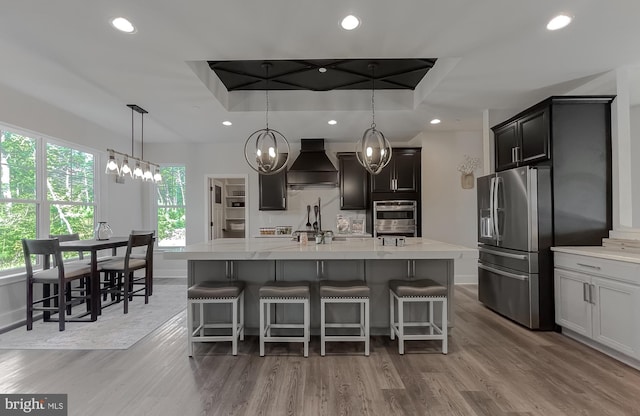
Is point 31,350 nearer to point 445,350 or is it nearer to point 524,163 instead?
point 445,350

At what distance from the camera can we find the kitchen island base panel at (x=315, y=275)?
3.12 meters

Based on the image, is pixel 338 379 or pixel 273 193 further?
pixel 273 193

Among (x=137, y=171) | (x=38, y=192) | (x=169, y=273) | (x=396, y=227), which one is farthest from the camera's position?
(x=169, y=273)

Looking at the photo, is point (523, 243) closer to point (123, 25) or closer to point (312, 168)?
point (312, 168)

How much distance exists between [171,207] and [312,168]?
2.93 metres

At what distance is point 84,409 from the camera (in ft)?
6.56

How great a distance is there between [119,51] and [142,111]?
5.49 feet

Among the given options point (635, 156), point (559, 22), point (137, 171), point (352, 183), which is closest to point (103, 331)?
point (137, 171)

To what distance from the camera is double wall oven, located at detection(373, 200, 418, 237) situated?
5.39 metres

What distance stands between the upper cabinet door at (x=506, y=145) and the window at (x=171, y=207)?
5.44m

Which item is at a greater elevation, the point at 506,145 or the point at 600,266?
the point at 506,145

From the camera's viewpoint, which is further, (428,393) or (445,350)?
(445,350)

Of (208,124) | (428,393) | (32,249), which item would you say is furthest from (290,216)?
(428,393)

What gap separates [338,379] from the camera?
2344 millimetres
